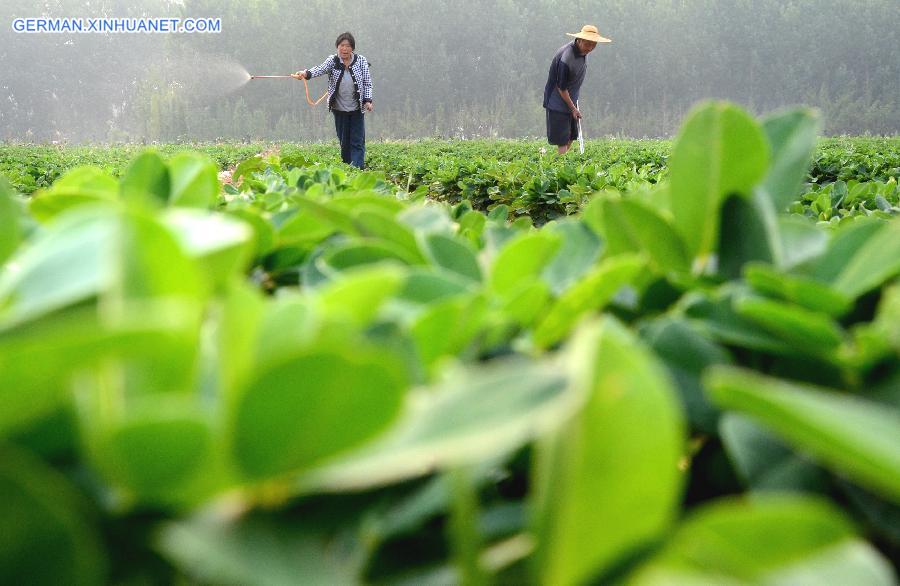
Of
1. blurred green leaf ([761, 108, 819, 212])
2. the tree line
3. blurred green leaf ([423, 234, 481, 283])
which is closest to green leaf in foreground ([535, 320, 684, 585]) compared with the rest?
blurred green leaf ([423, 234, 481, 283])

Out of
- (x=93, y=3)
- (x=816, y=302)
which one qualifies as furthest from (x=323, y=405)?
(x=93, y=3)

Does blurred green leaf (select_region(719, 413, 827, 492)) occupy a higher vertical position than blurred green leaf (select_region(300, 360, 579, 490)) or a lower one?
lower

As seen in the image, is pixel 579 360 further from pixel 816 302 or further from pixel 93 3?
pixel 93 3

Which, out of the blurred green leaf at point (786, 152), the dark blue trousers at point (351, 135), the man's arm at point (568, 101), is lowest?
the dark blue trousers at point (351, 135)

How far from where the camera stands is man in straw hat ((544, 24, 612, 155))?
38.5 feet

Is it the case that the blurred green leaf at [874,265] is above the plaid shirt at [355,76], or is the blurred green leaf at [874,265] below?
below

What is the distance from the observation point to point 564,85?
11844 millimetres

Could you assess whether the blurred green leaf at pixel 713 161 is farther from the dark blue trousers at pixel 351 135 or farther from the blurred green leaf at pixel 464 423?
the dark blue trousers at pixel 351 135

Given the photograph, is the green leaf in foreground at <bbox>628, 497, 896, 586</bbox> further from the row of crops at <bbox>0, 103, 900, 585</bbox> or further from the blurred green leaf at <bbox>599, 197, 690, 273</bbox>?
the blurred green leaf at <bbox>599, 197, 690, 273</bbox>

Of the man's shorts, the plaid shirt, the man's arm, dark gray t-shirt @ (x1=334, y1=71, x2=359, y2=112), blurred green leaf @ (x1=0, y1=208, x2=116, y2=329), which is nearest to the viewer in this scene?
blurred green leaf @ (x1=0, y1=208, x2=116, y2=329)

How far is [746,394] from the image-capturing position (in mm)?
268

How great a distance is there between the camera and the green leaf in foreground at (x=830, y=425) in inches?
9.9

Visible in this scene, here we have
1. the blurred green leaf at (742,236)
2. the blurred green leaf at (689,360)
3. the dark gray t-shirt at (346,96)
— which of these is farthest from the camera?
the dark gray t-shirt at (346,96)

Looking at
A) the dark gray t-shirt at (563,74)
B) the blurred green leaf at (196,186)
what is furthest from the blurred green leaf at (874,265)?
the dark gray t-shirt at (563,74)
